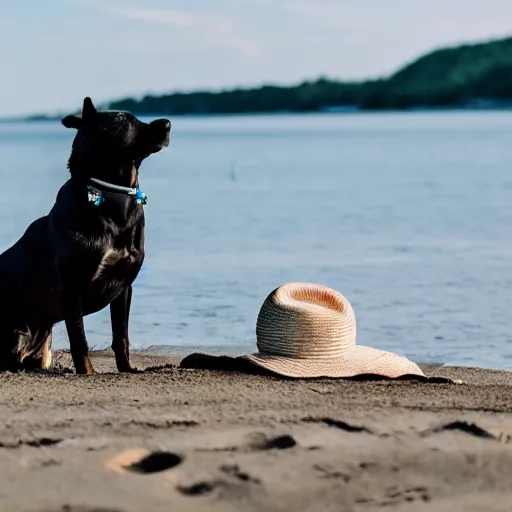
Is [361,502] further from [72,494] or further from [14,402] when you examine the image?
[14,402]

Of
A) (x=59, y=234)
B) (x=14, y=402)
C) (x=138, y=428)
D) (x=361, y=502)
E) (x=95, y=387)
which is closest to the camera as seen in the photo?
(x=361, y=502)

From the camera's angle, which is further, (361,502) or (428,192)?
(428,192)

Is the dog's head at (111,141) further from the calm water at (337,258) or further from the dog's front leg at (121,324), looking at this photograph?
the calm water at (337,258)

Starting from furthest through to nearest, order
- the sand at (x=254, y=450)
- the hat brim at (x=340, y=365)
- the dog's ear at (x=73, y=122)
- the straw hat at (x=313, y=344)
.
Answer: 1. the dog's ear at (x=73, y=122)
2. the straw hat at (x=313, y=344)
3. the hat brim at (x=340, y=365)
4. the sand at (x=254, y=450)

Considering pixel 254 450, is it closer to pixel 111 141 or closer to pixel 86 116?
pixel 111 141

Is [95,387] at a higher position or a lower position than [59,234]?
lower

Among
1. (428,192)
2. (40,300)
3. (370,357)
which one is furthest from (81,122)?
(428,192)

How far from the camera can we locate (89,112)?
592cm

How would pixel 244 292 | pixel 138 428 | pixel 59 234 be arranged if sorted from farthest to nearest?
pixel 244 292, pixel 59 234, pixel 138 428

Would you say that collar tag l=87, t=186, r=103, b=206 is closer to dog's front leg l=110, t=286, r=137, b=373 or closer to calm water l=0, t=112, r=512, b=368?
dog's front leg l=110, t=286, r=137, b=373

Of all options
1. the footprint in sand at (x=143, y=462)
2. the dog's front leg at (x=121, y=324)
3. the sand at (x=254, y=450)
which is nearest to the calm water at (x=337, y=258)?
the dog's front leg at (x=121, y=324)

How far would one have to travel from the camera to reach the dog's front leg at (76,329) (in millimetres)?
6016

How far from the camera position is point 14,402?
16.0 feet

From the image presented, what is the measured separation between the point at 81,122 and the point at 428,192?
1016 inches
